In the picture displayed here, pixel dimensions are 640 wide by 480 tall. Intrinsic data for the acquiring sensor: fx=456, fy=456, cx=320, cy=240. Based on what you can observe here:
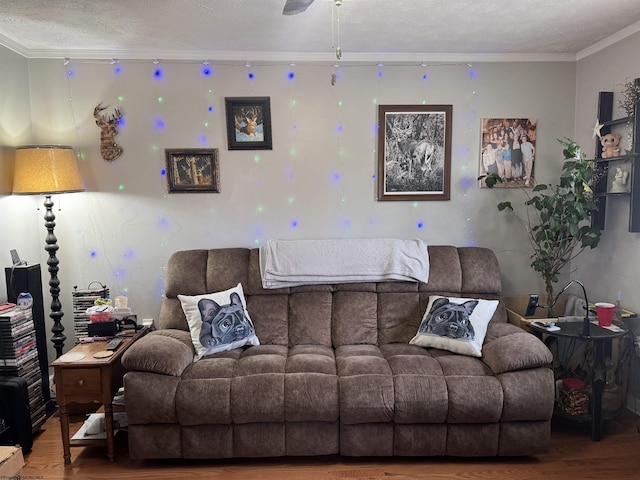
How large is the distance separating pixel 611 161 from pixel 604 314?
1.05m

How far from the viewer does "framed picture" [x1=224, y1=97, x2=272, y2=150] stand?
3.33 m

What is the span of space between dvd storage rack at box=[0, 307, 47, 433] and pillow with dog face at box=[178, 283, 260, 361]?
91 cm

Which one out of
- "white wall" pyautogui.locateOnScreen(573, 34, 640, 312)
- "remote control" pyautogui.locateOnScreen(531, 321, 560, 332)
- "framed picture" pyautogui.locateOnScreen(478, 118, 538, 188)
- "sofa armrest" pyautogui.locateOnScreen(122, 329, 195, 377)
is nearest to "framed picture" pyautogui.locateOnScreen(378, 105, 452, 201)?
"framed picture" pyautogui.locateOnScreen(478, 118, 538, 188)

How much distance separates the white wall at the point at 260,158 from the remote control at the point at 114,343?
62cm

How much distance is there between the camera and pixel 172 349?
2.56m

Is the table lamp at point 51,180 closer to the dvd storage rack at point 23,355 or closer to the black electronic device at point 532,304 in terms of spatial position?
the dvd storage rack at point 23,355

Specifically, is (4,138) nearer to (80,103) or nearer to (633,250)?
(80,103)

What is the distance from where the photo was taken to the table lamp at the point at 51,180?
2.88 metres

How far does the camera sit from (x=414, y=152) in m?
3.42

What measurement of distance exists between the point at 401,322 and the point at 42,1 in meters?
2.77

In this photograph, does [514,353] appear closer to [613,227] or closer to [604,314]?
[604,314]

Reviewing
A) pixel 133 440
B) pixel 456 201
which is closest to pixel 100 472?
pixel 133 440

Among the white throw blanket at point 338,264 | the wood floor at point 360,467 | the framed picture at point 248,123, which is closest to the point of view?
the wood floor at point 360,467

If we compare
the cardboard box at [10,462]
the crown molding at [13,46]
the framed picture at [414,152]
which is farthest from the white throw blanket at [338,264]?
the crown molding at [13,46]
